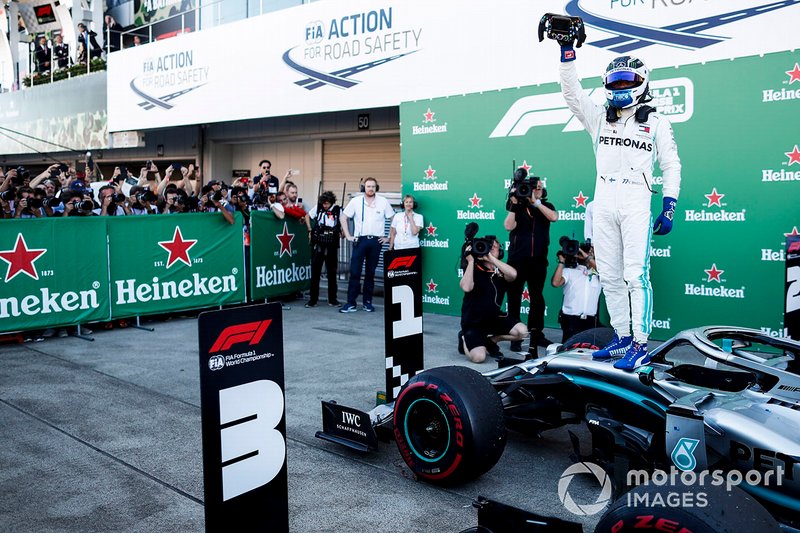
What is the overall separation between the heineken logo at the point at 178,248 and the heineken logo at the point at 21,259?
62.9 inches

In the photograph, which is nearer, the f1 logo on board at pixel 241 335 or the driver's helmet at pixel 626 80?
the f1 logo on board at pixel 241 335

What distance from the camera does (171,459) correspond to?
4441 mm

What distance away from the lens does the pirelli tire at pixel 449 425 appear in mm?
3742

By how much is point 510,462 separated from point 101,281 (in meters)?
6.10

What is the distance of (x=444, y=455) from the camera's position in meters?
3.86

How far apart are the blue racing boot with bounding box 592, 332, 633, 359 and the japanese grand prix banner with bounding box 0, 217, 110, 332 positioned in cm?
647

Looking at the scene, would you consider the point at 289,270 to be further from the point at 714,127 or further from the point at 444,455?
the point at 444,455

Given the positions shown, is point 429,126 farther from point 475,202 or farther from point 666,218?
point 666,218

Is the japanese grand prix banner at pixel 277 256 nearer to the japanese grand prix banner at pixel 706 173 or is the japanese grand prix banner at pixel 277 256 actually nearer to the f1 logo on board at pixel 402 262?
the japanese grand prix banner at pixel 706 173

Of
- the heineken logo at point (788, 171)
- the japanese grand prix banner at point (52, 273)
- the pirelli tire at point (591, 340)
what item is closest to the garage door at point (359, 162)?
the japanese grand prix banner at point (52, 273)

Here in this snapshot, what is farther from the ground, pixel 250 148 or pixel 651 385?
pixel 250 148

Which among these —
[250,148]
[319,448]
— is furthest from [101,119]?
[319,448]

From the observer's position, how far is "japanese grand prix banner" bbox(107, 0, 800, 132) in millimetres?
7730

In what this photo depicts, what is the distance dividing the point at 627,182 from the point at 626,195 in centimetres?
8
